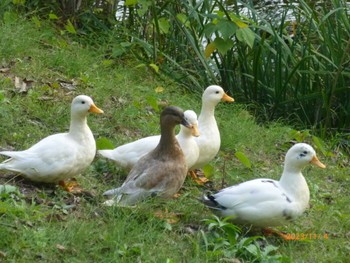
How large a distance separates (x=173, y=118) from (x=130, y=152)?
497mm

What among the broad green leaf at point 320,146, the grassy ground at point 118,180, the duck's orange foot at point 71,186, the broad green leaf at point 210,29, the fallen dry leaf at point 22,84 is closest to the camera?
the grassy ground at point 118,180

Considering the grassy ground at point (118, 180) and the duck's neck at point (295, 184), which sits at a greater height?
the duck's neck at point (295, 184)

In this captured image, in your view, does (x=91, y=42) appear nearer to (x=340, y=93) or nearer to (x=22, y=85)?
(x=22, y=85)

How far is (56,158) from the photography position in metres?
5.60

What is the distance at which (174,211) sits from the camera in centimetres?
560

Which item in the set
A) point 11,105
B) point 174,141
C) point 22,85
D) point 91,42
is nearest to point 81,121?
point 174,141

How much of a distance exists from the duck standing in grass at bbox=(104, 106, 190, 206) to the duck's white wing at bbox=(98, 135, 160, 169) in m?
0.31

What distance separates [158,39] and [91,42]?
698 mm

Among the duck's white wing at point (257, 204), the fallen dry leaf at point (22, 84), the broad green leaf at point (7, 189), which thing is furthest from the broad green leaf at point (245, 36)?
the broad green leaf at point (7, 189)

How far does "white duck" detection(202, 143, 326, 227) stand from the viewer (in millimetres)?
5375

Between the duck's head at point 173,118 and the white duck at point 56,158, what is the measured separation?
20.1 inches

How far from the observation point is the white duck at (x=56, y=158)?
18.3ft

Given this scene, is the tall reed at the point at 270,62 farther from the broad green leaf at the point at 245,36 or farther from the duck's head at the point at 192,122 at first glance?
the duck's head at the point at 192,122

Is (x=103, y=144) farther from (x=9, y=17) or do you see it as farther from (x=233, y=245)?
(x=9, y=17)
